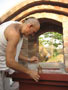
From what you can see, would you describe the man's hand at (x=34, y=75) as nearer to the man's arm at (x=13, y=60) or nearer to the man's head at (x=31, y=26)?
the man's arm at (x=13, y=60)

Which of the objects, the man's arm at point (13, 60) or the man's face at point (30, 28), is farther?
the man's face at point (30, 28)

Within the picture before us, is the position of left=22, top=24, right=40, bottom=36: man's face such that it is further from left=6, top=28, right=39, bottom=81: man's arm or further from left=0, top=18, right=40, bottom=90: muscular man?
left=6, top=28, right=39, bottom=81: man's arm

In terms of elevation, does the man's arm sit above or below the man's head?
below

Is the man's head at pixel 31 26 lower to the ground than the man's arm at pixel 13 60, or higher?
higher

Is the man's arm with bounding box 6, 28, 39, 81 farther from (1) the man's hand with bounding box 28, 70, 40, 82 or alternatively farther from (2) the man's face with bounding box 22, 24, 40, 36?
(2) the man's face with bounding box 22, 24, 40, 36

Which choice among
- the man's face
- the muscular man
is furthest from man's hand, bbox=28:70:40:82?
the man's face

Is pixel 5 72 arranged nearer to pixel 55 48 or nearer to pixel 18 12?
pixel 18 12

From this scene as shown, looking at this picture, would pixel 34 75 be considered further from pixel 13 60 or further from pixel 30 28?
pixel 30 28

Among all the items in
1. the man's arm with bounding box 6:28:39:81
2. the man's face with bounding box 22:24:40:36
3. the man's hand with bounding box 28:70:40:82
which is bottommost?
the man's hand with bounding box 28:70:40:82

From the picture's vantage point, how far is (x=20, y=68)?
4.65ft

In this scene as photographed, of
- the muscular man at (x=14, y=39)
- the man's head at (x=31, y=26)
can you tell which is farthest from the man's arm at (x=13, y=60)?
the man's head at (x=31, y=26)

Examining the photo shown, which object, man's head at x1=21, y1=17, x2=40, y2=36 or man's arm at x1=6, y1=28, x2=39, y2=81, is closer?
man's arm at x1=6, y1=28, x2=39, y2=81

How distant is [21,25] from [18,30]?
0.24 ft

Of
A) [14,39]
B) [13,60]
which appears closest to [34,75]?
[13,60]
